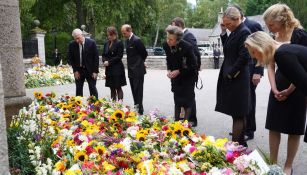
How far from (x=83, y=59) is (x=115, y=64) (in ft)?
2.15

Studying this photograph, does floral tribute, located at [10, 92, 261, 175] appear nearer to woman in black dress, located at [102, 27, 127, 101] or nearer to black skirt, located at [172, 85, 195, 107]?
black skirt, located at [172, 85, 195, 107]

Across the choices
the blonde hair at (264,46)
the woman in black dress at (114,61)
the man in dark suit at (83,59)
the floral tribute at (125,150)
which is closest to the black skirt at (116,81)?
the woman in black dress at (114,61)

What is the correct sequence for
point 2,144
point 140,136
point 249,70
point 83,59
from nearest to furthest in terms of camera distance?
1. point 2,144
2. point 140,136
3. point 249,70
4. point 83,59

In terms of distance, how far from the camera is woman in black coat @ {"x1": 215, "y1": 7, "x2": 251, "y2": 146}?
189 inches

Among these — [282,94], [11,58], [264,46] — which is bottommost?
[282,94]

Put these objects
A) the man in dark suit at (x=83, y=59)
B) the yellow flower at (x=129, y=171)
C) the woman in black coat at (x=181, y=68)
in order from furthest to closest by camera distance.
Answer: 1. the man in dark suit at (x=83, y=59)
2. the woman in black coat at (x=181, y=68)
3. the yellow flower at (x=129, y=171)

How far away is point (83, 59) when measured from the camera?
844 cm

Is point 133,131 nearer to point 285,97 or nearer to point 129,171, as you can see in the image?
point 129,171

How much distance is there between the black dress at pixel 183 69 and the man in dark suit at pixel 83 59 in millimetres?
2539

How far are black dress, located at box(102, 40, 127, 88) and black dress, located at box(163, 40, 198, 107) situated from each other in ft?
7.69

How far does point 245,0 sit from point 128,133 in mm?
85567

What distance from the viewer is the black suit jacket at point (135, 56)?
324 inches

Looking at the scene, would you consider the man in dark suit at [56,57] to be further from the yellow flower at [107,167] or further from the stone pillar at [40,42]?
the yellow flower at [107,167]

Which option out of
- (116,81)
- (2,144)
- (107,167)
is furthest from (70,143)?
(116,81)
